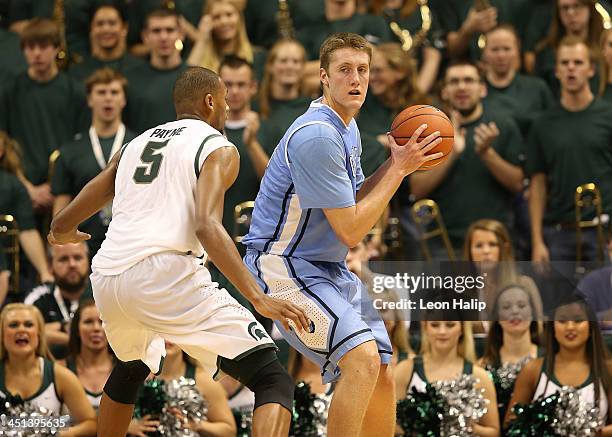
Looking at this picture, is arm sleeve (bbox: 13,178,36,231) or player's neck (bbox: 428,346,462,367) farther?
arm sleeve (bbox: 13,178,36,231)

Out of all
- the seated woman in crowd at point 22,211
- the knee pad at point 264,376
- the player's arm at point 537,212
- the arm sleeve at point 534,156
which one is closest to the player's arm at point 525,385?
the player's arm at point 537,212

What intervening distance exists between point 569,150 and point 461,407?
109 inches

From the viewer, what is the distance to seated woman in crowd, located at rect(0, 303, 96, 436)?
7863 millimetres

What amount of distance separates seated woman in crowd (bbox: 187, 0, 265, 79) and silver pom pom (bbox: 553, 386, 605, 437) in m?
4.25

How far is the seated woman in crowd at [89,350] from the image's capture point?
325 inches

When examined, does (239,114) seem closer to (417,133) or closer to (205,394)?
(205,394)

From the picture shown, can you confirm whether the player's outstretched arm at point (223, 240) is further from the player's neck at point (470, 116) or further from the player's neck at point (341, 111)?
the player's neck at point (470, 116)

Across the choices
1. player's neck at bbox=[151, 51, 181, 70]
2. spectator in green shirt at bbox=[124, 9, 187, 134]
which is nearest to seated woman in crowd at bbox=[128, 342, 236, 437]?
spectator in green shirt at bbox=[124, 9, 187, 134]

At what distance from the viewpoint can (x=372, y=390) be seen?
6.07 m

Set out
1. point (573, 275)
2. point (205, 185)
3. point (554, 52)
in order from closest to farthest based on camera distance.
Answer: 1. point (205, 185)
2. point (573, 275)
3. point (554, 52)

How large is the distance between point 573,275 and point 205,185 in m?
3.57

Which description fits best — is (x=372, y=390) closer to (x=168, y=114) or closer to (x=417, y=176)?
(x=417, y=176)

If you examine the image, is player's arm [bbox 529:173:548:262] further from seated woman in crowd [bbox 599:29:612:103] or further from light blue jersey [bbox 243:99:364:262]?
light blue jersey [bbox 243:99:364:262]

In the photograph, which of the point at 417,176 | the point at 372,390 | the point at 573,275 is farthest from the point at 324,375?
the point at 417,176
